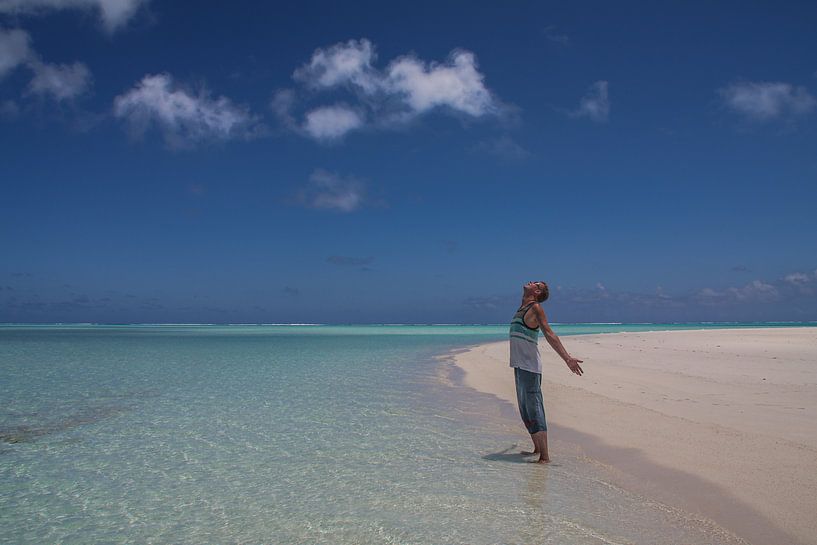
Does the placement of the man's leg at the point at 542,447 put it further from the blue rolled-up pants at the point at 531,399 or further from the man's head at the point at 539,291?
the man's head at the point at 539,291

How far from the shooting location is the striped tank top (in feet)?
22.6

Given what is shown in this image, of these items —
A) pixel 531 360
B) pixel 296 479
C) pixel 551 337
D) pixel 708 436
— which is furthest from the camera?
pixel 708 436

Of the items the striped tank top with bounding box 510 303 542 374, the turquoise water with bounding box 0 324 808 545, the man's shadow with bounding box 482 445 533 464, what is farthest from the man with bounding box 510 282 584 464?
the turquoise water with bounding box 0 324 808 545

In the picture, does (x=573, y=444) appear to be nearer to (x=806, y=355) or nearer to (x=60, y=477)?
(x=60, y=477)

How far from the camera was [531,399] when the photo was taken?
6922mm

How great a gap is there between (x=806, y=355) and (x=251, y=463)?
2356 centimetres

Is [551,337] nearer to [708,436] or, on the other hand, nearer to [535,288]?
[535,288]

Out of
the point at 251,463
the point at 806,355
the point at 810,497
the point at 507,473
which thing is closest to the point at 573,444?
the point at 507,473

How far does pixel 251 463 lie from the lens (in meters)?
7.13

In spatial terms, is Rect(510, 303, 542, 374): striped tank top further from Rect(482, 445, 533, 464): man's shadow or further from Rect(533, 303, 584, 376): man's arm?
Rect(482, 445, 533, 464): man's shadow

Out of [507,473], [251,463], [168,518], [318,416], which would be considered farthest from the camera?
[318,416]

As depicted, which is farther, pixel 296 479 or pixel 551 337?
pixel 551 337

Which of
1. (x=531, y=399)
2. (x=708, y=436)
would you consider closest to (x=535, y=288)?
(x=531, y=399)

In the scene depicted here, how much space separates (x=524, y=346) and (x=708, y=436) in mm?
3530
